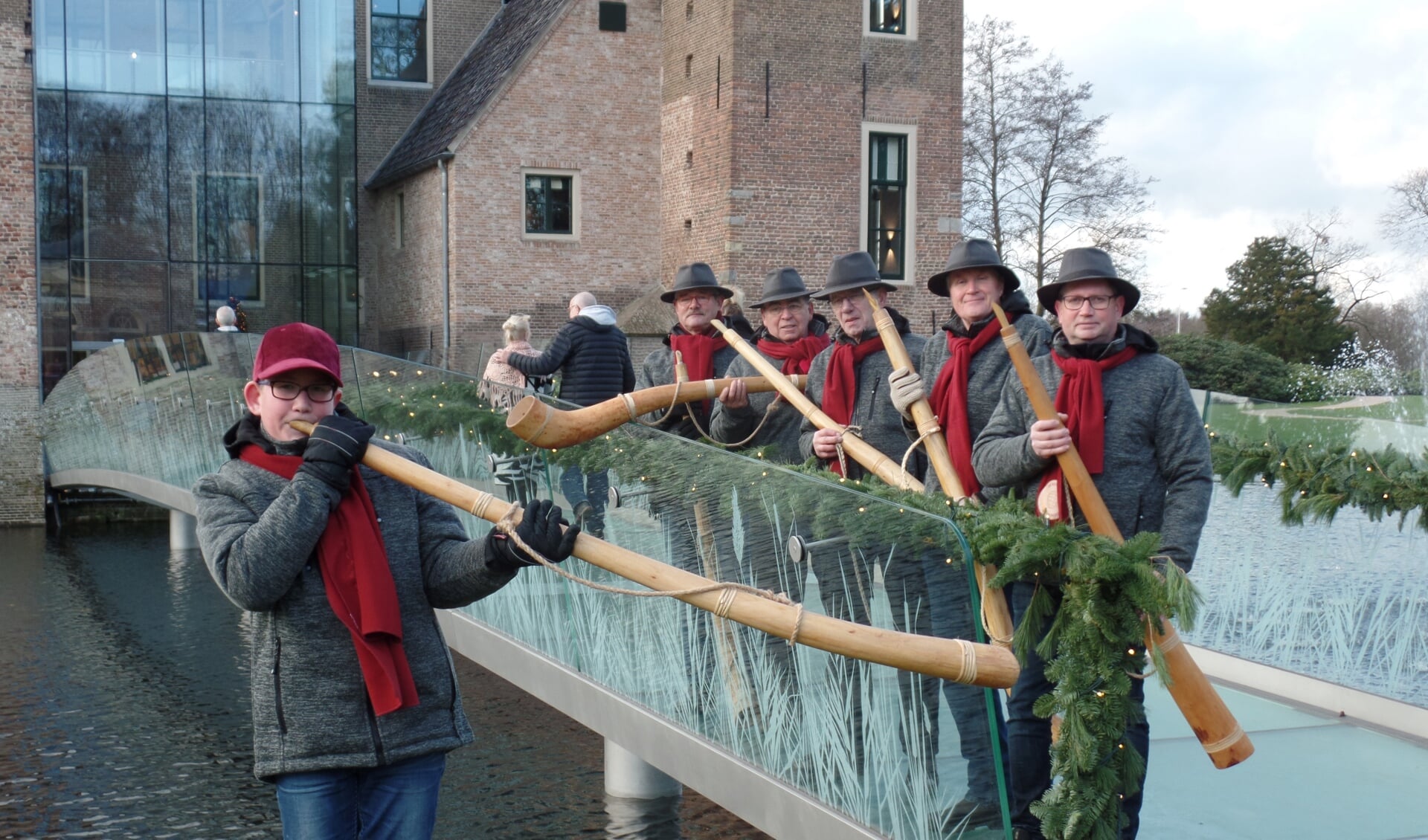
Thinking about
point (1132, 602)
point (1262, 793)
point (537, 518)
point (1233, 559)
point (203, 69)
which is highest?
point (203, 69)

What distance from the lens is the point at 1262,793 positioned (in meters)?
5.35

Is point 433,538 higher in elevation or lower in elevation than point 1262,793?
higher

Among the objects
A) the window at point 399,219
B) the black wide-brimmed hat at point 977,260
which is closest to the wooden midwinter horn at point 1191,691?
the black wide-brimmed hat at point 977,260

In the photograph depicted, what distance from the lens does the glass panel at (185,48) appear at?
24047 mm

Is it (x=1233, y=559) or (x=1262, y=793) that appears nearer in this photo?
(x=1262, y=793)

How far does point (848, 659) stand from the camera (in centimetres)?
433

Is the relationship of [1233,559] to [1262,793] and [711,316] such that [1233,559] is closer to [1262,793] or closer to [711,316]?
[1262,793]

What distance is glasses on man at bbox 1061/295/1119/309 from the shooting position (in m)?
4.38

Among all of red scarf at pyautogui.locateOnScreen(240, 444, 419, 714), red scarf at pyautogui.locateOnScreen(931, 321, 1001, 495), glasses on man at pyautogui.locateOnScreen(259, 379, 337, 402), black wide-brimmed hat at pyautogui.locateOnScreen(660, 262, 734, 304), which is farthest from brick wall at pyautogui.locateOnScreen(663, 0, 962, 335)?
red scarf at pyautogui.locateOnScreen(240, 444, 419, 714)

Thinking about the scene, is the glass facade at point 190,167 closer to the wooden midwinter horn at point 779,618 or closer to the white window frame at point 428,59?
the white window frame at point 428,59

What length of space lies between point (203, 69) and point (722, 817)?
20916mm

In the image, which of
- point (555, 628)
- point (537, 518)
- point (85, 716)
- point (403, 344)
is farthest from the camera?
point (403, 344)

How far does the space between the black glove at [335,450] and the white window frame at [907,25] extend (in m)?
21.6

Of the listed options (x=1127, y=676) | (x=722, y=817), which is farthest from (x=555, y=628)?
(x=1127, y=676)
